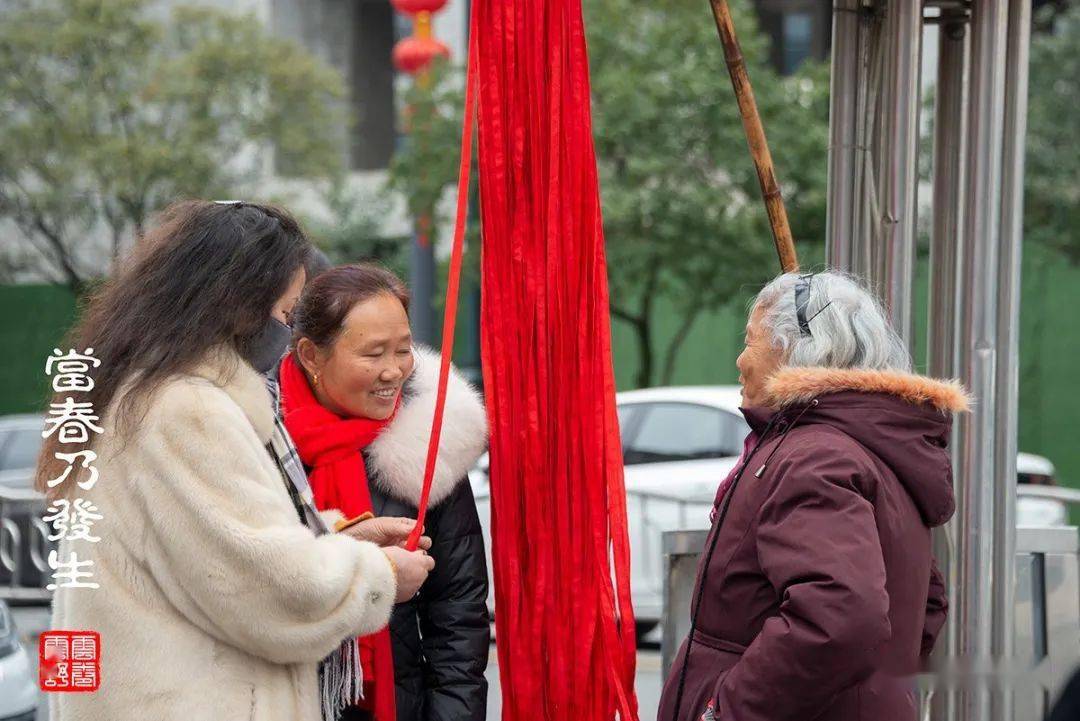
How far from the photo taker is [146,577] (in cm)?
204

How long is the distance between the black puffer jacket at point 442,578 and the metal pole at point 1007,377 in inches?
48.4

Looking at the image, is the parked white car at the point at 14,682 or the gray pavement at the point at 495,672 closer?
the parked white car at the point at 14,682

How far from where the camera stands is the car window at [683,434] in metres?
8.02

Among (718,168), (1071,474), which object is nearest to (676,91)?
(718,168)

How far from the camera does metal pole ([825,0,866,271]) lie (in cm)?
307

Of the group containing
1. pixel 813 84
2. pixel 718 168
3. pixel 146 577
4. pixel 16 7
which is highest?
pixel 16 7

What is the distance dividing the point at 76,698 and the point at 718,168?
33.6 ft

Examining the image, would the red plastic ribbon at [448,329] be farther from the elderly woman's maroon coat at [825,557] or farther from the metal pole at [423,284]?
the metal pole at [423,284]

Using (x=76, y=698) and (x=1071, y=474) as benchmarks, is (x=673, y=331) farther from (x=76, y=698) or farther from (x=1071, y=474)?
(x=76, y=698)

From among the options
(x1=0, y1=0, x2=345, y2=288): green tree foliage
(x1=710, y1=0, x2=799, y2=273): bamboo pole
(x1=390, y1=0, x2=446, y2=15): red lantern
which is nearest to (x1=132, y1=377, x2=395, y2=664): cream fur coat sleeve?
(x1=710, y1=0, x2=799, y2=273): bamboo pole

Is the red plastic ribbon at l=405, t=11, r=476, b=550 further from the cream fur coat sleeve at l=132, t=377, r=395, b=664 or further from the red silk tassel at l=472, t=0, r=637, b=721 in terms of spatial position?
the cream fur coat sleeve at l=132, t=377, r=395, b=664

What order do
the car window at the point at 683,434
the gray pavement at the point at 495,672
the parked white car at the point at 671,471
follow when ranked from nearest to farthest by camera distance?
1. the gray pavement at the point at 495,672
2. the parked white car at the point at 671,471
3. the car window at the point at 683,434

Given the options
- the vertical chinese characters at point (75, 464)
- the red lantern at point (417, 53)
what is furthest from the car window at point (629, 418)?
the vertical chinese characters at point (75, 464)

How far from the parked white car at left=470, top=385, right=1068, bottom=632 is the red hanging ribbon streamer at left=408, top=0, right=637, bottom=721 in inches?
200
